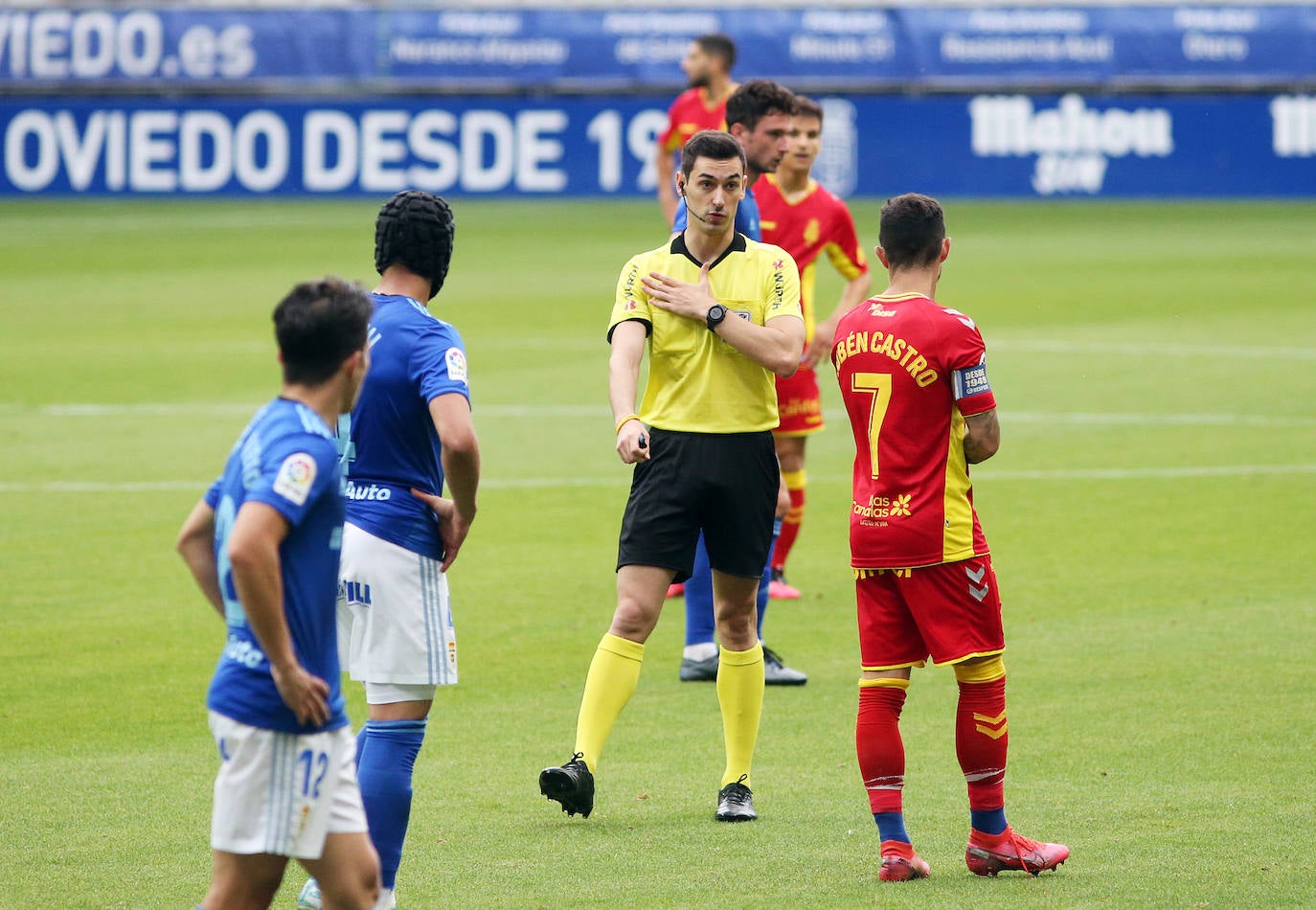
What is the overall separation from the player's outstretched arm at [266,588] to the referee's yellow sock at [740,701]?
247 cm

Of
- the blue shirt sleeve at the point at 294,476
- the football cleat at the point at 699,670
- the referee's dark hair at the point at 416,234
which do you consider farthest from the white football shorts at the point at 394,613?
the football cleat at the point at 699,670

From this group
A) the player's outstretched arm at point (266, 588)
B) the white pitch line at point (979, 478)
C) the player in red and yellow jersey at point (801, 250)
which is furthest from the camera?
the white pitch line at point (979, 478)

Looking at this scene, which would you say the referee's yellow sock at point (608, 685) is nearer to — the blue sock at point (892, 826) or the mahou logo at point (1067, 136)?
the blue sock at point (892, 826)

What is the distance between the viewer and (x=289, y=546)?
383 cm

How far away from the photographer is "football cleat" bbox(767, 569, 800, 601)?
9383mm

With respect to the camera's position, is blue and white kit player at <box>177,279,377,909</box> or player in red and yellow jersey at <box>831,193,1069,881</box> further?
player in red and yellow jersey at <box>831,193,1069,881</box>

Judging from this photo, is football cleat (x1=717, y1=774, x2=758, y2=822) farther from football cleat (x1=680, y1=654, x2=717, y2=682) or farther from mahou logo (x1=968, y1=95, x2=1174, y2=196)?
mahou logo (x1=968, y1=95, x2=1174, y2=196)

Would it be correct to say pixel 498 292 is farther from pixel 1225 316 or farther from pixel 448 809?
pixel 448 809

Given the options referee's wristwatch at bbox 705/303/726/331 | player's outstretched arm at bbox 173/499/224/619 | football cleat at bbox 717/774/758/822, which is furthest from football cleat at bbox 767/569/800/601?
player's outstretched arm at bbox 173/499/224/619

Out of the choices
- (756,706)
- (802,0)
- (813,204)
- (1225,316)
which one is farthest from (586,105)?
(756,706)

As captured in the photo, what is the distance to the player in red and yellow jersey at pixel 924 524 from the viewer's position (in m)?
5.29

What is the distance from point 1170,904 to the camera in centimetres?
501

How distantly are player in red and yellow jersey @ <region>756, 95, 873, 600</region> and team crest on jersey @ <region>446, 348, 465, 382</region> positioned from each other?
412cm

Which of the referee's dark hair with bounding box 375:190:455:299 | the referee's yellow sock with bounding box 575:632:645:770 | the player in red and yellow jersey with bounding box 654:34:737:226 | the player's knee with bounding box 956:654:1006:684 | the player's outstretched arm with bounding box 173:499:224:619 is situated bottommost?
the referee's yellow sock with bounding box 575:632:645:770
